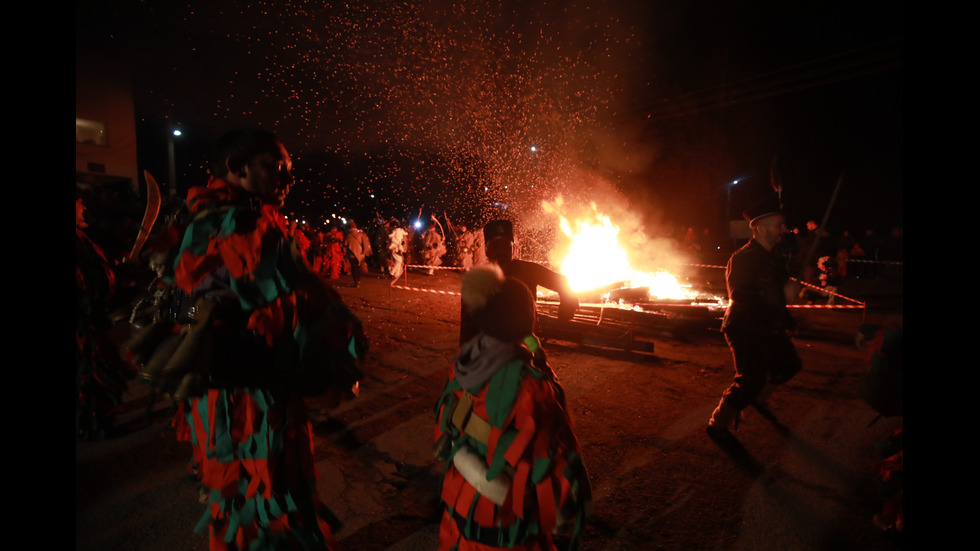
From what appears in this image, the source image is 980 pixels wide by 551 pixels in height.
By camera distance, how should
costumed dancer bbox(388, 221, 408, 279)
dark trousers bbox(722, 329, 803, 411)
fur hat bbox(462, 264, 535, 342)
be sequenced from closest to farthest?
1. fur hat bbox(462, 264, 535, 342)
2. dark trousers bbox(722, 329, 803, 411)
3. costumed dancer bbox(388, 221, 408, 279)

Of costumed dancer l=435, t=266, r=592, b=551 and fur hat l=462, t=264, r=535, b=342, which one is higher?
fur hat l=462, t=264, r=535, b=342

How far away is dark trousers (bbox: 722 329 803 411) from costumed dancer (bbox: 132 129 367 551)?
345 centimetres

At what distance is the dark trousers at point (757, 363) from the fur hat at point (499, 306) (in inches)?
120

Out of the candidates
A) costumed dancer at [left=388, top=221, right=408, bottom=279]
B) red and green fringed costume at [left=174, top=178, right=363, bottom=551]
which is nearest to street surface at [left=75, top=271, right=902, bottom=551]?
red and green fringed costume at [left=174, top=178, right=363, bottom=551]

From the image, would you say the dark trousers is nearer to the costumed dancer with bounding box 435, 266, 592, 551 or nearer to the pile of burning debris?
the pile of burning debris

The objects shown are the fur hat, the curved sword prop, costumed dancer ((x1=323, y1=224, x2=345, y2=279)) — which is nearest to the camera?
the fur hat

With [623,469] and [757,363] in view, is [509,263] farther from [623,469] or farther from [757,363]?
[757,363]

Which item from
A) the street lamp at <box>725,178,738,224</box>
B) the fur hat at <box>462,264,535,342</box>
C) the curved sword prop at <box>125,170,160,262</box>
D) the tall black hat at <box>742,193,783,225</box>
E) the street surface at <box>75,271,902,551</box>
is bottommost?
the street surface at <box>75,271,902,551</box>

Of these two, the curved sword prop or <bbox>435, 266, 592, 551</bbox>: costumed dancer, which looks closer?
<bbox>435, 266, 592, 551</bbox>: costumed dancer

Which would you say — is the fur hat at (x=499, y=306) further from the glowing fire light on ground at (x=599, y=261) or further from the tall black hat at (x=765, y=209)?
the glowing fire light on ground at (x=599, y=261)

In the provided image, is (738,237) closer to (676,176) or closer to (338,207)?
(676,176)

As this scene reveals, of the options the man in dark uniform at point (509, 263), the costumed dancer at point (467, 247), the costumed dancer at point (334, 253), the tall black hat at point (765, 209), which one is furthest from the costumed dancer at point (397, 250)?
the tall black hat at point (765, 209)

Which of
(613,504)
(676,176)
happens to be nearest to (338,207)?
(676,176)

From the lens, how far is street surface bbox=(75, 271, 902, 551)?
9.41 ft
